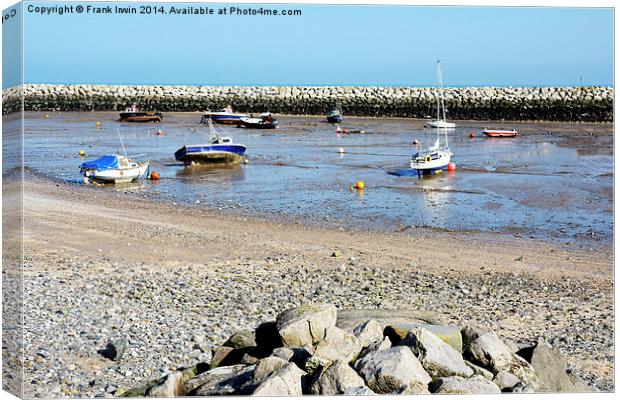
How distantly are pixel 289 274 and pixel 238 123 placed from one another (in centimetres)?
2228

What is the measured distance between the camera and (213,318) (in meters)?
10.4

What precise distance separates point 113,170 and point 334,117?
1822 cm

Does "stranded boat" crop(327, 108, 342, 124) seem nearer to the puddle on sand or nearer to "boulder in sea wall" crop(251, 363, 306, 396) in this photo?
the puddle on sand

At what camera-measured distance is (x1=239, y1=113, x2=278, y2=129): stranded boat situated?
3506cm

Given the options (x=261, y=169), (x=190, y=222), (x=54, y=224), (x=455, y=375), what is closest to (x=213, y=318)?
(x=455, y=375)

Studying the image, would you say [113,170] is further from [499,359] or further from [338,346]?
[499,359]

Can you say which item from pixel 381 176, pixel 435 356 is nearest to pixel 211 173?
pixel 381 176

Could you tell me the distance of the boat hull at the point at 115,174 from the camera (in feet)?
73.0

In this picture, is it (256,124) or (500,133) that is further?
(256,124)

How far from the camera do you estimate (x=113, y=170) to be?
74.0ft

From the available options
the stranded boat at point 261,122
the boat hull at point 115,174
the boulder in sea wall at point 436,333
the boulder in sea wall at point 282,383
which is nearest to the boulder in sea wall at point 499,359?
the boulder in sea wall at point 436,333

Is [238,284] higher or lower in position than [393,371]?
lower

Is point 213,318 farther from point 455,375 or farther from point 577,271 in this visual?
point 577,271

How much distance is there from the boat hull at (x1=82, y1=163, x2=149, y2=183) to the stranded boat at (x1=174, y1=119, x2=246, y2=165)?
3.79 metres
